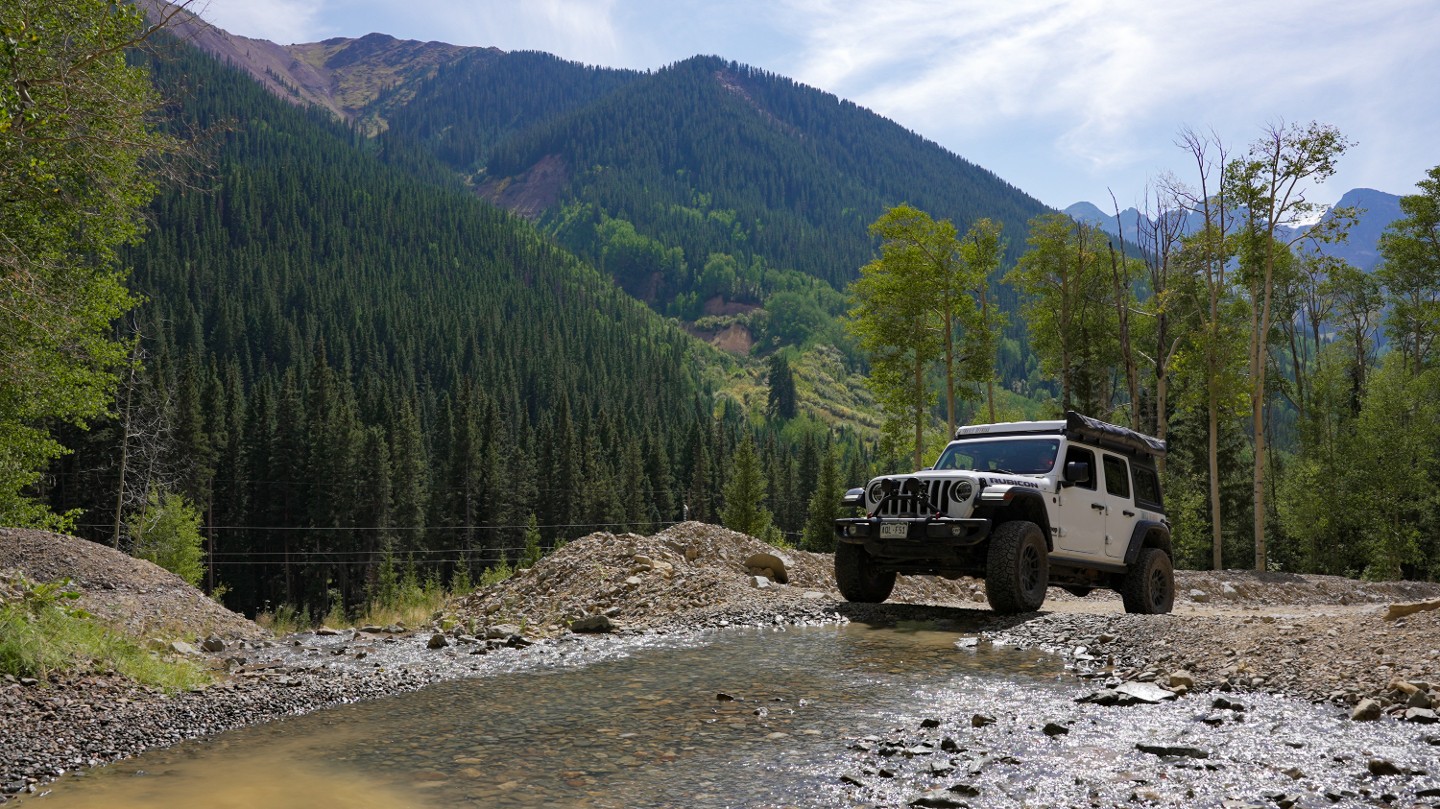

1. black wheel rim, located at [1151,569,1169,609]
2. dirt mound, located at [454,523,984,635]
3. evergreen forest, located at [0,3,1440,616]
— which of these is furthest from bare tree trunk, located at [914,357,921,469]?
black wheel rim, located at [1151,569,1169,609]

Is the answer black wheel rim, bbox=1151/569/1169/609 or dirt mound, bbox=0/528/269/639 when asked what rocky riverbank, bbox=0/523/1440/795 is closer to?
dirt mound, bbox=0/528/269/639

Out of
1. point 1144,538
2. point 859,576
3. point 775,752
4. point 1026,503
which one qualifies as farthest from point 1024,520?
point 775,752

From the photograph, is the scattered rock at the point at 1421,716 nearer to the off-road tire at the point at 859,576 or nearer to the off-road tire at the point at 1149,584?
the off-road tire at the point at 1149,584

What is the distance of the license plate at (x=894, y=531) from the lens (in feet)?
40.6

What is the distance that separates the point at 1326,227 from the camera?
27750 mm

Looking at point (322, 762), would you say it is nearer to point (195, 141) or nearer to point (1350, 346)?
point (195, 141)

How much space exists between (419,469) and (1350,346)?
72065 millimetres

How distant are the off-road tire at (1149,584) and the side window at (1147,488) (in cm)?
81

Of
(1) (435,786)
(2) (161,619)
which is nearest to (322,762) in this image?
(1) (435,786)

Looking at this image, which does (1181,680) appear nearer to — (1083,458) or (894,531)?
(894,531)

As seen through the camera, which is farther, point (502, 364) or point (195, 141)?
point (502, 364)

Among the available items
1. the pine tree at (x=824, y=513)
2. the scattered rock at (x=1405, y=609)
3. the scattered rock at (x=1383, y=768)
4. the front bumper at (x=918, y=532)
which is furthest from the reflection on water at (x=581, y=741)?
the pine tree at (x=824, y=513)

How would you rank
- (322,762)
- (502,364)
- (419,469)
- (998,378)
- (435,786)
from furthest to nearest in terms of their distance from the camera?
1. (502,364)
2. (419,469)
3. (998,378)
4. (322,762)
5. (435,786)

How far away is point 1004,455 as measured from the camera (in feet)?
44.8
